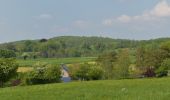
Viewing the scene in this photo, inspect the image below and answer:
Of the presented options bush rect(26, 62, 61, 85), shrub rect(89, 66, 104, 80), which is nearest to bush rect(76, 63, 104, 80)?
shrub rect(89, 66, 104, 80)

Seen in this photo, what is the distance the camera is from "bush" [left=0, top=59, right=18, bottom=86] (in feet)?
208

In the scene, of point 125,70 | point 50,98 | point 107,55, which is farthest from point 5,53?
point 50,98

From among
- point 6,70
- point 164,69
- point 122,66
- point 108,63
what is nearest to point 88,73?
point 164,69

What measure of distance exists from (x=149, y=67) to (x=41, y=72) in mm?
42720

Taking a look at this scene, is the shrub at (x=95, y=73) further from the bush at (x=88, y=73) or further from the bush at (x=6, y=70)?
the bush at (x=6, y=70)

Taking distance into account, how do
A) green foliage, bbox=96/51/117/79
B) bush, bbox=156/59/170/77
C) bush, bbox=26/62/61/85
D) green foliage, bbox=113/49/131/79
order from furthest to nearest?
green foliage, bbox=96/51/117/79 → green foliage, bbox=113/49/131/79 → bush, bbox=156/59/170/77 → bush, bbox=26/62/61/85

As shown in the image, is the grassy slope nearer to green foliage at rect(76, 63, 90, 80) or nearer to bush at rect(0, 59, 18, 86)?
bush at rect(0, 59, 18, 86)

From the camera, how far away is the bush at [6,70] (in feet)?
208

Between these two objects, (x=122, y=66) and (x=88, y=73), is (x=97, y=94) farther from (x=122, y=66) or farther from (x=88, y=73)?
(x=122, y=66)

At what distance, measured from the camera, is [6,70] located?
63.4 m

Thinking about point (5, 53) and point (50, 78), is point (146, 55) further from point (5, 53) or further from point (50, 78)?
point (5, 53)

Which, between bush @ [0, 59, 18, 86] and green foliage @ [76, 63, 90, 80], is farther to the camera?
green foliage @ [76, 63, 90, 80]

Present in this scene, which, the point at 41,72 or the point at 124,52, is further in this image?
the point at 124,52

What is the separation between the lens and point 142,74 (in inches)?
4097
